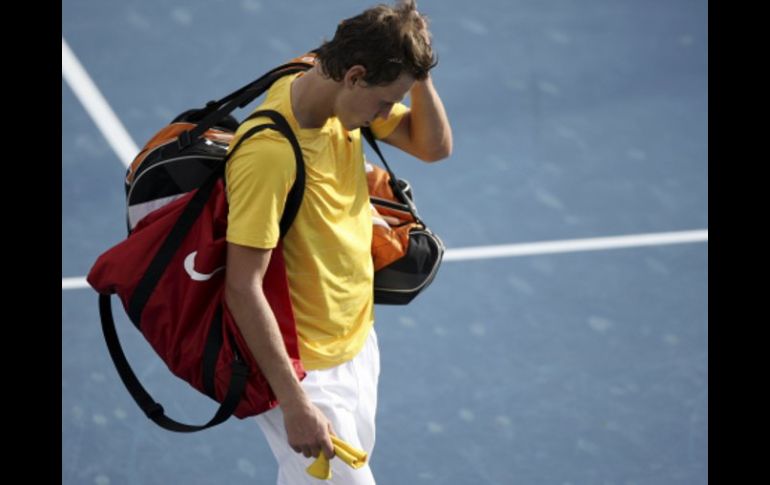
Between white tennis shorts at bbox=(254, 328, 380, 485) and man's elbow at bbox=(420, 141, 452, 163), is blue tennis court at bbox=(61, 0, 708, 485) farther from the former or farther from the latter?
man's elbow at bbox=(420, 141, 452, 163)

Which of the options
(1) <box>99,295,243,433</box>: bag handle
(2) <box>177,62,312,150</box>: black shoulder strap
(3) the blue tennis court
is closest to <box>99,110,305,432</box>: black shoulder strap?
(1) <box>99,295,243,433</box>: bag handle

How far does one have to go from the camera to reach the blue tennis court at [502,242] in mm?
4844

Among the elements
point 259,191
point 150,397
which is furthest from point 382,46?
point 150,397

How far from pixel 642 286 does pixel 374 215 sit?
2.40m

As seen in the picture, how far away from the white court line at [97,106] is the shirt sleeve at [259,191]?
138 inches

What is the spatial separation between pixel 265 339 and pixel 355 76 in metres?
0.72

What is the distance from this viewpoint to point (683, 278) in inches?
228

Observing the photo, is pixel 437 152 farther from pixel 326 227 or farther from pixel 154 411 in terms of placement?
pixel 154 411

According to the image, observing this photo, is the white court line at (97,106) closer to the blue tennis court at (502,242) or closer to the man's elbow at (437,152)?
the blue tennis court at (502,242)

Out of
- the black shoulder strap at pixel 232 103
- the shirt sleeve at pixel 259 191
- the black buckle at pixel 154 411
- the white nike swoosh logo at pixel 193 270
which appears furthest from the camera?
the black buckle at pixel 154 411

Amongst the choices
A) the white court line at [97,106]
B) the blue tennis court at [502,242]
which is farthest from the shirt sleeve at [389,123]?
the white court line at [97,106]

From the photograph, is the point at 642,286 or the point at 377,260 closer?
the point at 377,260

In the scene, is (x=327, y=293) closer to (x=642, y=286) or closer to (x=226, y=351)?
(x=226, y=351)

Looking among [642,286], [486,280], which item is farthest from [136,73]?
[642,286]
